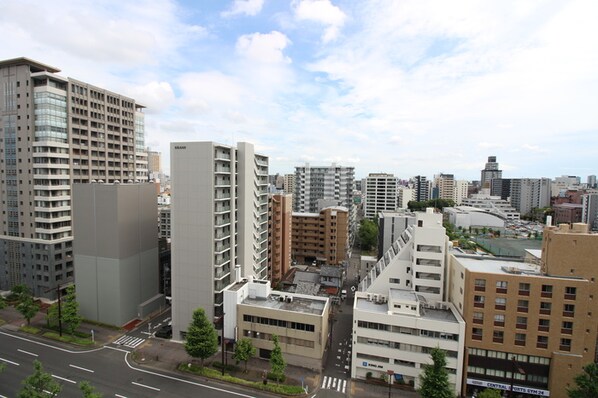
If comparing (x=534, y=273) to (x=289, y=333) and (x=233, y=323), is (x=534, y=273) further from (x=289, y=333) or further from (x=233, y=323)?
(x=233, y=323)

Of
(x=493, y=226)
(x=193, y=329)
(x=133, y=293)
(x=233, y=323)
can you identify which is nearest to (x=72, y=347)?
(x=133, y=293)

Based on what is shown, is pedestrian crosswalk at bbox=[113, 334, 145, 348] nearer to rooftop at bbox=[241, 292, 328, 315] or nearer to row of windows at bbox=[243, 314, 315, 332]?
row of windows at bbox=[243, 314, 315, 332]

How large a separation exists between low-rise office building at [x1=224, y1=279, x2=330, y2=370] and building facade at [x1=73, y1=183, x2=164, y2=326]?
18.0 m

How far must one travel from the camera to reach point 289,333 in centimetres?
3928

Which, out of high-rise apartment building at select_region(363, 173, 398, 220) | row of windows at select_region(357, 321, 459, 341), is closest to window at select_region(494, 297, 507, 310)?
row of windows at select_region(357, 321, 459, 341)

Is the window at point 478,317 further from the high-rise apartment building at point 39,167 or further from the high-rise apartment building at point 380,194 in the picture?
the high-rise apartment building at point 380,194

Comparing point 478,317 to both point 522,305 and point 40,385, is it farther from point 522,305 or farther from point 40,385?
point 40,385

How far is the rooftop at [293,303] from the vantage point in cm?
4050

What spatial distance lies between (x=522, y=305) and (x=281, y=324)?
27292 mm

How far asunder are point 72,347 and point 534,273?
58262 millimetres

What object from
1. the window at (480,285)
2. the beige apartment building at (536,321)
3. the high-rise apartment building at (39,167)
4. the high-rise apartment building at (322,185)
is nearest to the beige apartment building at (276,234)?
the high-rise apartment building at (39,167)

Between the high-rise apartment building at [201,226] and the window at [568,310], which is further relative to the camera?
the high-rise apartment building at [201,226]

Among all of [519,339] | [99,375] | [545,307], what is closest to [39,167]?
[99,375]

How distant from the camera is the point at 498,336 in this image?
33906 mm
